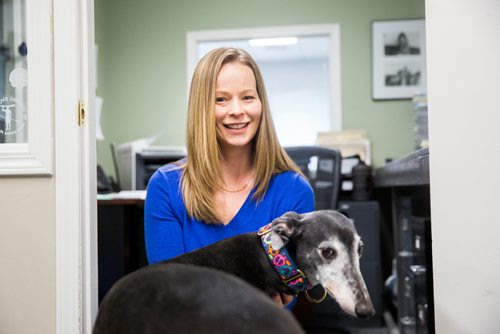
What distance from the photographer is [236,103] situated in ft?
3.78

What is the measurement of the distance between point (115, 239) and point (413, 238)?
4.65 ft

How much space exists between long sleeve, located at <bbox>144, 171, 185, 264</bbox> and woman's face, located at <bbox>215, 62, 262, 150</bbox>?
8.3 inches

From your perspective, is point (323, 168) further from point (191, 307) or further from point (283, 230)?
point (191, 307)

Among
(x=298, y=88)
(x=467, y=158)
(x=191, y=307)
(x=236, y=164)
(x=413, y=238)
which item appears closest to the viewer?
(x=191, y=307)

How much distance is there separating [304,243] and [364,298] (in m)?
0.16

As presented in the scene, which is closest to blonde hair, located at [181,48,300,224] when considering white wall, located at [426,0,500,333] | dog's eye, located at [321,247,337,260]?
dog's eye, located at [321,247,337,260]

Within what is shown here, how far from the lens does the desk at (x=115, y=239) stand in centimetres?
238

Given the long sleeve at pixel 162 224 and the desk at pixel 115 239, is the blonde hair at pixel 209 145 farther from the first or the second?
the desk at pixel 115 239

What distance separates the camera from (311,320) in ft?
10.0

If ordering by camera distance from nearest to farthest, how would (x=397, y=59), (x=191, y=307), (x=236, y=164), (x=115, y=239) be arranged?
(x=191, y=307)
(x=236, y=164)
(x=115, y=239)
(x=397, y=59)

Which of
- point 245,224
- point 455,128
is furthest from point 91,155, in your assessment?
point 455,128

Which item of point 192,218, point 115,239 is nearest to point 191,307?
point 192,218

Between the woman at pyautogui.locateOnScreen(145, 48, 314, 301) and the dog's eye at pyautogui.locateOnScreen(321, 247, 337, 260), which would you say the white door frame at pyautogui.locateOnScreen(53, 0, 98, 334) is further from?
the dog's eye at pyautogui.locateOnScreen(321, 247, 337, 260)

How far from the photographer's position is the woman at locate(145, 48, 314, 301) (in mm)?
1152
